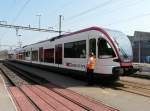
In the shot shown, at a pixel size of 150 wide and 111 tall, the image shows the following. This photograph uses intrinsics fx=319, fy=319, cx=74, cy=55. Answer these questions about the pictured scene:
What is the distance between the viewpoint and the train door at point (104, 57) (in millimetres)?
16188

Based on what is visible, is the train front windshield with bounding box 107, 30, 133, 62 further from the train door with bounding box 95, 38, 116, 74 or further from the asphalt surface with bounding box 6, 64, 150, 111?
the asphalt surface with bounding box 6, 64, 150, 111

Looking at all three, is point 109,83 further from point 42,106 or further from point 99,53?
point 42,106

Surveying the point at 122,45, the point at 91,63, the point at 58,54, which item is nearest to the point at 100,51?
the point at 91,63

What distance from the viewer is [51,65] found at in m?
28.5

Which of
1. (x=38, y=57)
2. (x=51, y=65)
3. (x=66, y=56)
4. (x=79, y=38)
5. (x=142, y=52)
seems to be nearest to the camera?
(x=79, y=38)

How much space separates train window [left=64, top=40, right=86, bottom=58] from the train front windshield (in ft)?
7.84

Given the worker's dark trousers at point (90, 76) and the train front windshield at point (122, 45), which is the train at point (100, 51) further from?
the worker's dark trousers at point (90, 76)

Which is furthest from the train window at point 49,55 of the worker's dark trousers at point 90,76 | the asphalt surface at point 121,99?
the asphalt surface at point 121,99

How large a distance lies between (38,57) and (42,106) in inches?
1017

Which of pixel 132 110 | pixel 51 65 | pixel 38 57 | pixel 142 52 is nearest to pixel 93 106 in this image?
pixel 132 110

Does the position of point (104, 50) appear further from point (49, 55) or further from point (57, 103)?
Answer: point (49, 55)

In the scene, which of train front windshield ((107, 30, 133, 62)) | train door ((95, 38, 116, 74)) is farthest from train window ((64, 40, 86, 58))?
train front windshield ((107, 30, 133, 62))

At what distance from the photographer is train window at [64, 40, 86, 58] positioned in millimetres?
19094

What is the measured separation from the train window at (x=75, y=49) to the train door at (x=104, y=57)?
2117 millimetres
